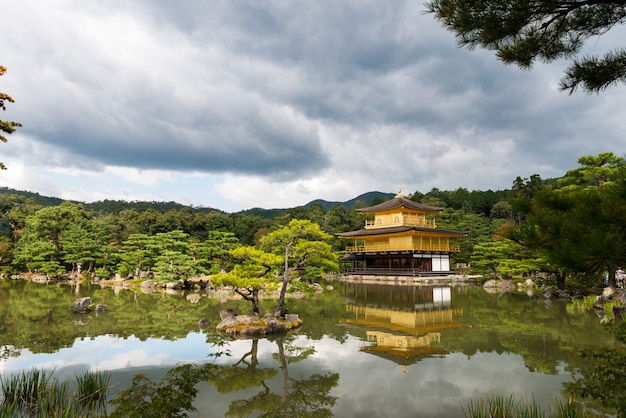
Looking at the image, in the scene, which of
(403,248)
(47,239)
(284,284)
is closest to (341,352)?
(284,284)

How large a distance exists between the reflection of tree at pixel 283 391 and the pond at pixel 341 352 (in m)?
0.03

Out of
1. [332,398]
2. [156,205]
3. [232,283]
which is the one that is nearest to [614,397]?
[332,398]

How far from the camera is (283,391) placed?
Result: 19.4 ft

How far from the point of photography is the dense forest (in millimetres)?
2787

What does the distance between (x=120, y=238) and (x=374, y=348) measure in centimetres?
4011

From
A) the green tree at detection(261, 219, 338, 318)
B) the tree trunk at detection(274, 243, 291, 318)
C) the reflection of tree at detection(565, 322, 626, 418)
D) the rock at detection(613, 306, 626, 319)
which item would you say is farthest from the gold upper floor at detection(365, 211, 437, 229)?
the reflection of tree at detection(565, 322, 626, 418)

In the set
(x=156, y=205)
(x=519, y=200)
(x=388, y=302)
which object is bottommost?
(x=388, y=302)

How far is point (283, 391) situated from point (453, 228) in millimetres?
34106

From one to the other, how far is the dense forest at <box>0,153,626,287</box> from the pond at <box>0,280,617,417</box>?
2.12 metres

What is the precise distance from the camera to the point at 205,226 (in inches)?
1751

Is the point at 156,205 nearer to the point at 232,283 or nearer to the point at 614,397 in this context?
the point at 232,283

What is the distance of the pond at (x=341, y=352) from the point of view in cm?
564

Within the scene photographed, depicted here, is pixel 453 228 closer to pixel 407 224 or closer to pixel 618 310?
pixel 407 224

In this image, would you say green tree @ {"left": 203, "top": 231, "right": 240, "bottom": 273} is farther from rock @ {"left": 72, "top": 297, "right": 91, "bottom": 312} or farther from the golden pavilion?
rock @ {"left": 72, "top": 297, "right": 91, "bottom": 312}
